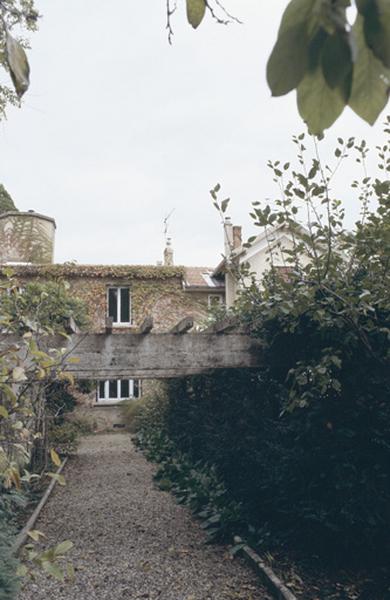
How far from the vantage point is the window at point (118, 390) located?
16.8 metres

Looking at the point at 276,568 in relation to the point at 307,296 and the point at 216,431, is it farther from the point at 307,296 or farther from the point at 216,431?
the point at 307,296

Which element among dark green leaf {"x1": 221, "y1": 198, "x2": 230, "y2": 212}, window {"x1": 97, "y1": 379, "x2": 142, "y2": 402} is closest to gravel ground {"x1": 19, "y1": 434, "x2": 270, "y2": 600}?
dark green leaf {"x1": 221, "y1": 198, "x2": 230, "y2": 212}

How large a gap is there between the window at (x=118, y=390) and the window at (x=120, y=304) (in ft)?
7.19

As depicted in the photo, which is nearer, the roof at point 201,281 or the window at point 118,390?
the window at point 118,390

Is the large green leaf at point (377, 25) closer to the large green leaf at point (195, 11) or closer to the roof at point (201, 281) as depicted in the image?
the large green leaf at point (195, 11)

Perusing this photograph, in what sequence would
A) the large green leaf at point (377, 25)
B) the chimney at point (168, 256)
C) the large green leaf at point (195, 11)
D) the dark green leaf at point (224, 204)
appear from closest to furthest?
1. the large green leaf at point (377, 25)
2. the large green leaf at point (195, 11)
3. the dark green leaf at point (224, 204)
4. the chimney at point (168, 256)

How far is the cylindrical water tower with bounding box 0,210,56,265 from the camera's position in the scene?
18.5m

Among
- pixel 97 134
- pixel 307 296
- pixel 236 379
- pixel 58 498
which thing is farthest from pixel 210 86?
pixel 58 498

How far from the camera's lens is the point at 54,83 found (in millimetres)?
1935

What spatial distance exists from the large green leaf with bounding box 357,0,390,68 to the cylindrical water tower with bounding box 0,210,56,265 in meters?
18.7

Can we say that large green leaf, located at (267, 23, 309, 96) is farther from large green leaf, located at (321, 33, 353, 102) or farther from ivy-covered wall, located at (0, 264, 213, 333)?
ivy-covered wall, located at (0, 264, 213, 333)

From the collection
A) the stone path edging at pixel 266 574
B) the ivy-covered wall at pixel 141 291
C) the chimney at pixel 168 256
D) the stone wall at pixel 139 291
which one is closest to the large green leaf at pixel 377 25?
the stone path edging at pixel 266 574

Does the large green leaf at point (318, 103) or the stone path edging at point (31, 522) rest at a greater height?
the large green leaf at point (318, 103)

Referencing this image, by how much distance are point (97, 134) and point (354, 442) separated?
3.19 metres
